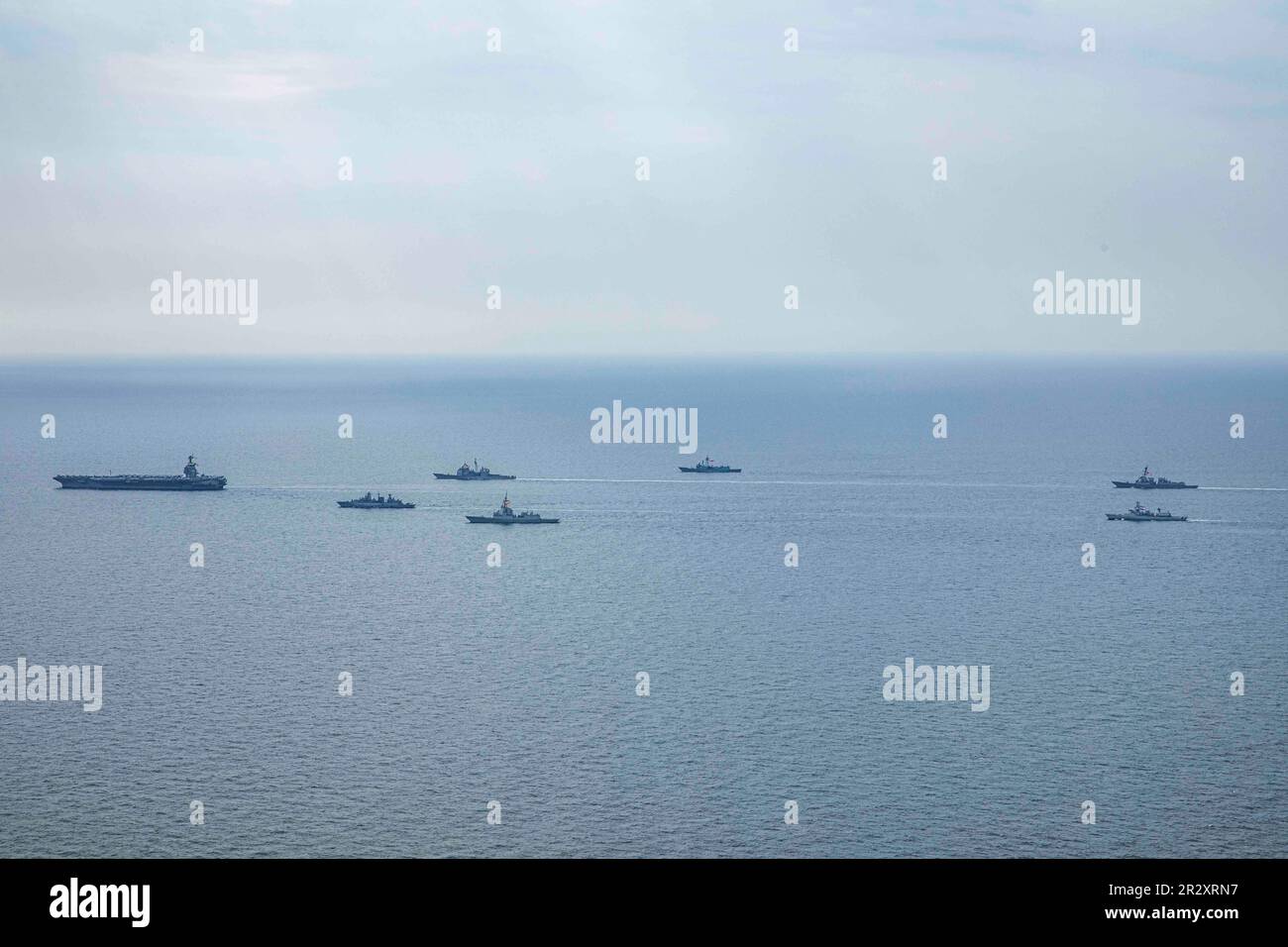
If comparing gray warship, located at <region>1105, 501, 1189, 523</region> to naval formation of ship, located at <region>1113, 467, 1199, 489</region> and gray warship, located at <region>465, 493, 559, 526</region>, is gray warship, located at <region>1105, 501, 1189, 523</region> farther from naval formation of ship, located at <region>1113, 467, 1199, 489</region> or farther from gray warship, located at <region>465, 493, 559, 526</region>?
gray warship, located at <region>465, 493, 559, 526</region>

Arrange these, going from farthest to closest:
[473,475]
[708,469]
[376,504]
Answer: [708,469] → [473,475] → [376,504]

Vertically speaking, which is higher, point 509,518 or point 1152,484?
point 1152,484

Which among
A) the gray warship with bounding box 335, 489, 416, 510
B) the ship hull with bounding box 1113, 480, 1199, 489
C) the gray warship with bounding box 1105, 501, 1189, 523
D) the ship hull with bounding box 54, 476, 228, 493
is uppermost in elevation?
the ship hull with bounding box 54, 476, 228, 493

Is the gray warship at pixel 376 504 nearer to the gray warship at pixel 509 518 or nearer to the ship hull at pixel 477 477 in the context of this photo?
the gray warship at pixel 509 518

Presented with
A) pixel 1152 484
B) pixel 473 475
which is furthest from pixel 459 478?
pixel 1152 484

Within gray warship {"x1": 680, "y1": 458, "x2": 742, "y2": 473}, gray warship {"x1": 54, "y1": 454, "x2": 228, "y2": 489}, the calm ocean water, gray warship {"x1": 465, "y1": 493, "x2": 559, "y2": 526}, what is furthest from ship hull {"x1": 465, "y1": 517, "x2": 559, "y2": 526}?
gray warship {"x1": 680, "y1": 458, "x2": 742, "y2": 473}

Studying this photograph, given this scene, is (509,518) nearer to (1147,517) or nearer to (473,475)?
(473,475)
